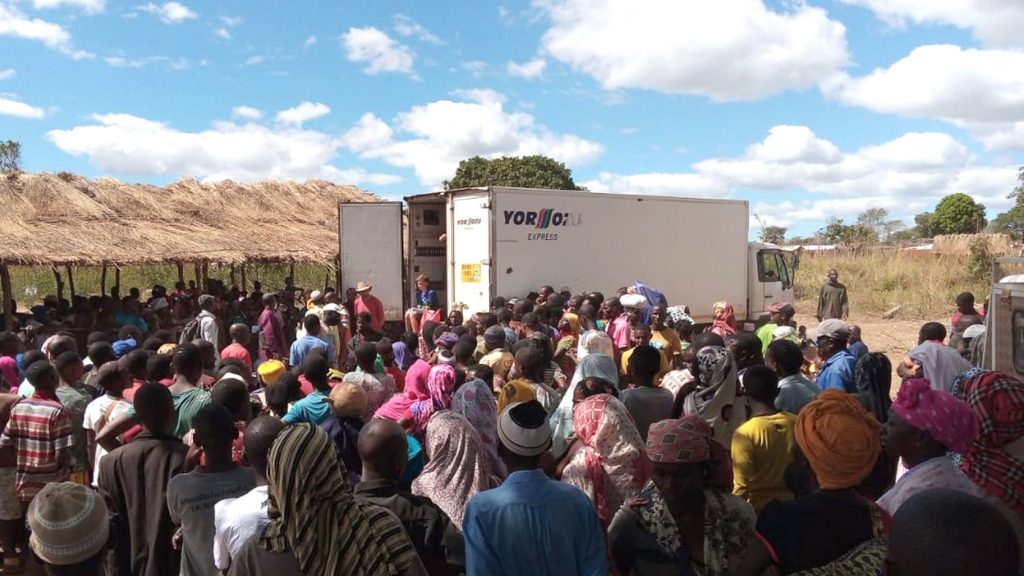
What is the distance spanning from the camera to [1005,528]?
1615 millimetres

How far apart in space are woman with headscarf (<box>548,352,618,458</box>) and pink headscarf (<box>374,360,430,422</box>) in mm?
990

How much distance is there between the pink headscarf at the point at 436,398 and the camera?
13.7 feet

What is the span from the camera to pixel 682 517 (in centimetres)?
250

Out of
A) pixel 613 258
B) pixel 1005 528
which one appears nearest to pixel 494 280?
pixel 613 258

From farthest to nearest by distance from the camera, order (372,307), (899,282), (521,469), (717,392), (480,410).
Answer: (899,282), (372,307), (717,392), (480,410), (521,469)

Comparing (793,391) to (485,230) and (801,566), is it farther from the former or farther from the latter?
(485,230)

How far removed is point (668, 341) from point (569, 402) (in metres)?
2.93

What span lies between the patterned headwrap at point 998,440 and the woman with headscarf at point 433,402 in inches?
104

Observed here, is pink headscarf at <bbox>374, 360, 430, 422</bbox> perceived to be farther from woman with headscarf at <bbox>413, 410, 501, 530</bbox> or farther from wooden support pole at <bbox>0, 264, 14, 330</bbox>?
wooden support pole at <bbox>0, 264, 14, 330</bbox>

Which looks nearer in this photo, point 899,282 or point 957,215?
point 899,282

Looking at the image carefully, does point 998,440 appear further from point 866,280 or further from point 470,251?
point 866,280

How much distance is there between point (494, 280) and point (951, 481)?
9032 mm

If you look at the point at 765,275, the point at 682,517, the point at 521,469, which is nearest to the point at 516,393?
the point at 521,469

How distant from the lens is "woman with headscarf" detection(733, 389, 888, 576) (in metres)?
2.26
